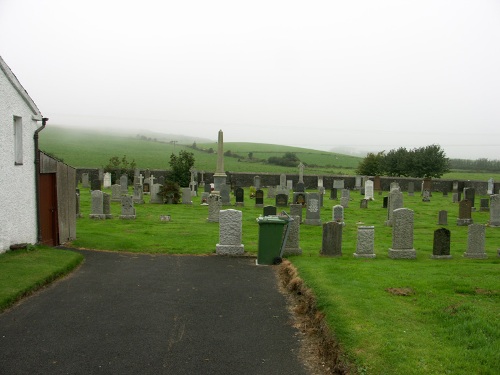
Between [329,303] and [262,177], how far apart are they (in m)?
34.8

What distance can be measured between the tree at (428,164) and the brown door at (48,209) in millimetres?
39731

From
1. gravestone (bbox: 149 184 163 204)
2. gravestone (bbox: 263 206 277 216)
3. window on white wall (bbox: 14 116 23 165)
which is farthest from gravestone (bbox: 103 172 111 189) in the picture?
window on white wall (bbox: 14 116 23 165)

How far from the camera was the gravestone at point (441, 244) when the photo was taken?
13.7 metres

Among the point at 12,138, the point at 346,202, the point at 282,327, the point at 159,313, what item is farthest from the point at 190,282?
the point at 346,202

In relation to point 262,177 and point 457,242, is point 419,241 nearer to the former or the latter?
point 457,242

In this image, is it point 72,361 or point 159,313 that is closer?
point 72,361

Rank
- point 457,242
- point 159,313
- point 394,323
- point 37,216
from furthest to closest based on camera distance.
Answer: point 457,242, point 37,216, point 159,313, point 394,323

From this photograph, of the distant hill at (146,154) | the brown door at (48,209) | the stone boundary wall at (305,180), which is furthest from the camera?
the distant hill at (146,154)

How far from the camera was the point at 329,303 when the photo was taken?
328 inches

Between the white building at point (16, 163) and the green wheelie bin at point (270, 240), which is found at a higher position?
the white building at point (16, 163)

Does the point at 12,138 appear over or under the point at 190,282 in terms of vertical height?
over

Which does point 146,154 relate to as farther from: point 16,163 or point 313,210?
point 16,163

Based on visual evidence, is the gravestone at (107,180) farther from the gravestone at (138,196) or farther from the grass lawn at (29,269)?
the grass lawn at (29,269)

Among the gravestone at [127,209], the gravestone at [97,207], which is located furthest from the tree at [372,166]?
the gravestone at [97,207]
